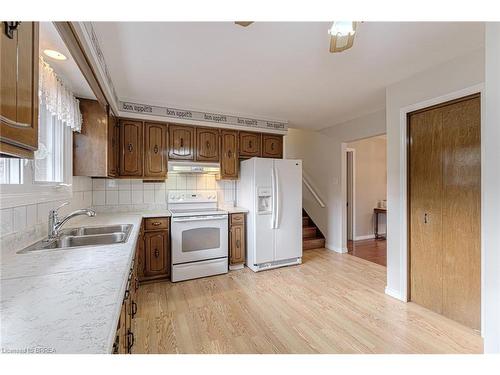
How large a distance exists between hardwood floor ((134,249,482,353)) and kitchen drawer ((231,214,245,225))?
30.8 inches

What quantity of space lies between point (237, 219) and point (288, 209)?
0.80 meters

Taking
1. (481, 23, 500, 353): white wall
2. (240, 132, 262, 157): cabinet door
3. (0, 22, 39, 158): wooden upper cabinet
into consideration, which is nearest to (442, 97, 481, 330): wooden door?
(481, 23, 500, 353): white wall

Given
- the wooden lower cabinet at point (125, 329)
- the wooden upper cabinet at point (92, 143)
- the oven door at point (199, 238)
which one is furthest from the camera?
the oven door at point (199, 238)

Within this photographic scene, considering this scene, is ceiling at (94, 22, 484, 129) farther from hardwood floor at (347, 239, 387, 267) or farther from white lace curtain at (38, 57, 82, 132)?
hardwood floor at (347, 239, 387, 267)

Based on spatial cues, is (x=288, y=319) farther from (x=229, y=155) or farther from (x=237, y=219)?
(x=229, y=155)

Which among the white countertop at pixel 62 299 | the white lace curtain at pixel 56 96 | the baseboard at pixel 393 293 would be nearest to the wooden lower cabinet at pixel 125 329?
the white countertop at pixel 62 299

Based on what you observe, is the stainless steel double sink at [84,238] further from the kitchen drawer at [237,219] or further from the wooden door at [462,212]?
the wooden door at [462,212]

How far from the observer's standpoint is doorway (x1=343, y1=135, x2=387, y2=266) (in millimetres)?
5289

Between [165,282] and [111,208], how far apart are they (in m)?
1.28

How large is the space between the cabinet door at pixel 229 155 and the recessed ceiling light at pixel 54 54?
221 cm

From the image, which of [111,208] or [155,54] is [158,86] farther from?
[111,208]

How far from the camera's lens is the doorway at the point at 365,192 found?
Answer: 529cm

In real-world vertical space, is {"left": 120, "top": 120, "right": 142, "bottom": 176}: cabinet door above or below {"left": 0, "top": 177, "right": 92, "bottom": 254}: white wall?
above

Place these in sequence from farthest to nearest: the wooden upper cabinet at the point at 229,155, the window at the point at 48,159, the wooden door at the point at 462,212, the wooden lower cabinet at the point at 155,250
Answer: the wooden upper cabinet at the point at 229,155, the wooden lower cabinet at the point at 155,250, the wooden door at the point at 462,212, the window at the point at 48,159
